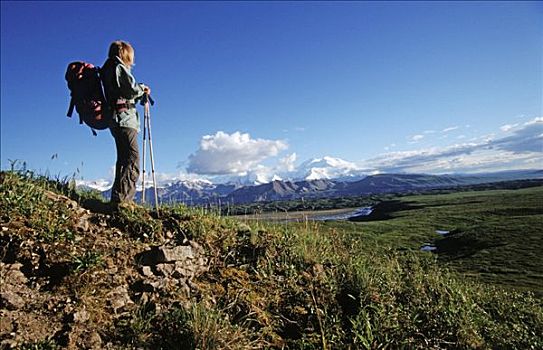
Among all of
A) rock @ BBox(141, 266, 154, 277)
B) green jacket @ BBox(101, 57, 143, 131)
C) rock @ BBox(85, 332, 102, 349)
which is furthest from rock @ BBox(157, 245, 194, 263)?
green jacket @ BBox(101, 57, 143, 131)

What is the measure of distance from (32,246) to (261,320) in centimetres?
369

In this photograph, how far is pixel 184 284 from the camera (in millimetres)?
5957

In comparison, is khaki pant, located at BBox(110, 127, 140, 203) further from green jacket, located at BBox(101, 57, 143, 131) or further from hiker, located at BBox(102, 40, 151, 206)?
green jacket, located at BBox(101, 57, 143, 131)

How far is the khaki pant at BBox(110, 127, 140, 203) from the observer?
7.74 m

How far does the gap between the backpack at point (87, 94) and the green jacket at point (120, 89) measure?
0.45ft

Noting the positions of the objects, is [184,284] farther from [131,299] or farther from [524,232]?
[524,232]

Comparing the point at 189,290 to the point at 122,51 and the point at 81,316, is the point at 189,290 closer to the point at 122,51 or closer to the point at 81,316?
the point at 81,316

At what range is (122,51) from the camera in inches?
299

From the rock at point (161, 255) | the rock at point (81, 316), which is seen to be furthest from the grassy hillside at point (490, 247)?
the rock at point (81, 316)

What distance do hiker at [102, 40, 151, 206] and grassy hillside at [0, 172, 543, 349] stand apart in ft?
2.61

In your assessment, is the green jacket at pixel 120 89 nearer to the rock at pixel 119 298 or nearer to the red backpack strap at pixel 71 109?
the red backpack strap at pixel 71 109

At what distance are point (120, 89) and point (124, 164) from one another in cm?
159

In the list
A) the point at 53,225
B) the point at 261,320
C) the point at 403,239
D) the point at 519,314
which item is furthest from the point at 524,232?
the point at 53,225

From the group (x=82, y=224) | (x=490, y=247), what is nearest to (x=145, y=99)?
(x=82, y=224)
